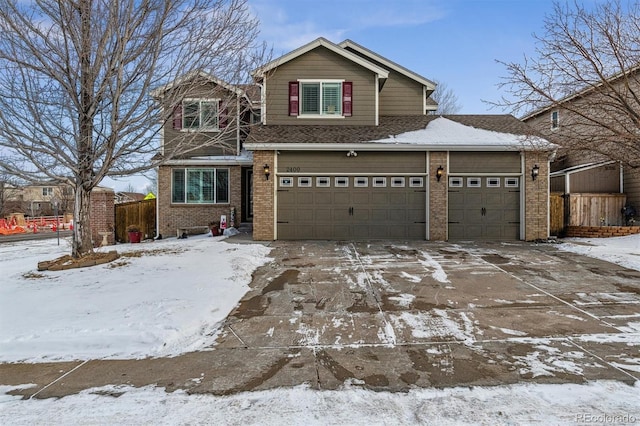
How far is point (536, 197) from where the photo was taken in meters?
11.6

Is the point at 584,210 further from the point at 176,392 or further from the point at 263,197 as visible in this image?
the point at 176,392

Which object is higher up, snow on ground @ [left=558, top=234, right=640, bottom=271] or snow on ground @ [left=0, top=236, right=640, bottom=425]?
snow on ground @ [left=558, top=234, right=640, bottom=271]

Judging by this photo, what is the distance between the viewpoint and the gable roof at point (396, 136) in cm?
1130

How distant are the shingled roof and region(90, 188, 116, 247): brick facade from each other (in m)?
5.93

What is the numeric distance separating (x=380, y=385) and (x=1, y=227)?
34033mm

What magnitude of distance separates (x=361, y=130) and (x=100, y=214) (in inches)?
391

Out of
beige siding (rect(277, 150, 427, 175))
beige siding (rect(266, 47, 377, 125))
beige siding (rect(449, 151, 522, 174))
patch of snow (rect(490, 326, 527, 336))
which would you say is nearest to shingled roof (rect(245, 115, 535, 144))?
beige siding (rect(266, 47, 377, 125))

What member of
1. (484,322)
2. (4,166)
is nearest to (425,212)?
(484,322)

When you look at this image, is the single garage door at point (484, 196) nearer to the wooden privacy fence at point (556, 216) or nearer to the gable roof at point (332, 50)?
the wooden privacy fence at point (556, 216)

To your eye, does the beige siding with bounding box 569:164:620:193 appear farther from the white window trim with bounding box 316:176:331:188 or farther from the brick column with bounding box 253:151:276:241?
the brick column with bounding box 253:151:276:241

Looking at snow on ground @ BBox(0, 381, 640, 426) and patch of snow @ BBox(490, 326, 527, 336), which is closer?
snow on ground @ BBox(0, 381, 640, 426)

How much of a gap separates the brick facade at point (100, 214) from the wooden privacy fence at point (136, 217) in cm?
87

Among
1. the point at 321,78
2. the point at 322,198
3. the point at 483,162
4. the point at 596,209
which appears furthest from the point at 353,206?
the point at 596,209

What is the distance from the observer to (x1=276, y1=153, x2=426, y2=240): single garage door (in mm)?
11727
